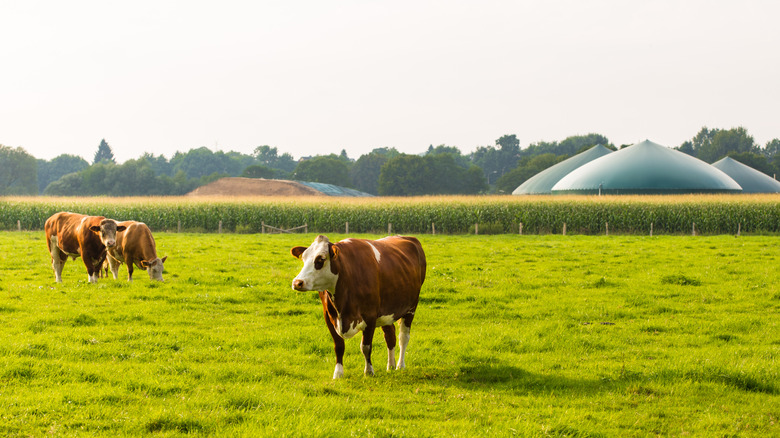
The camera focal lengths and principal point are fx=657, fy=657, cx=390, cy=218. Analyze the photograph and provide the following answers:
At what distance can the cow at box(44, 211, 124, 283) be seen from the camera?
51.5ft

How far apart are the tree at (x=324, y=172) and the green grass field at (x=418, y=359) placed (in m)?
107

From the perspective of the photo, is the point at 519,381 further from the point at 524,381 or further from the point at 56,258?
the point at 56,258

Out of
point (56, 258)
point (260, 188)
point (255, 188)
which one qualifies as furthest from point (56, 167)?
point (56, 258)

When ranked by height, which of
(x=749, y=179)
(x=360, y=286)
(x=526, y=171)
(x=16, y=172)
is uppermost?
(x=16, y=172)

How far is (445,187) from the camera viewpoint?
113 meters

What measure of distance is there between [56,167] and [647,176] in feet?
497

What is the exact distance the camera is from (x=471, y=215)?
41406 millimetres

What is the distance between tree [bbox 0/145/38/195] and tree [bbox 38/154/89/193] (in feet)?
144

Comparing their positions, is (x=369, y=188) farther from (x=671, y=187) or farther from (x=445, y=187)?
(x=671, y=187)

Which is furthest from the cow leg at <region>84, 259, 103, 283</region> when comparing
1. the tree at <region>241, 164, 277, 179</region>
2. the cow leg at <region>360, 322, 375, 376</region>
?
the tree at <region>241, 164, 277, 179</region>

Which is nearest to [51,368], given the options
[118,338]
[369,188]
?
[118,338]

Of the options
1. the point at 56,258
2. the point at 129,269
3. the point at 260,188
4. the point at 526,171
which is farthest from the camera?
the point at 526,171

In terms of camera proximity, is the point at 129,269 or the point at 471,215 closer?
the point at 129,269

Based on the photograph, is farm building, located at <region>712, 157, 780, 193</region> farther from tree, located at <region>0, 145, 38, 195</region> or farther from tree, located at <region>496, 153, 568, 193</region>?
tree, located at <region>0, 145, 38, 195</region>
